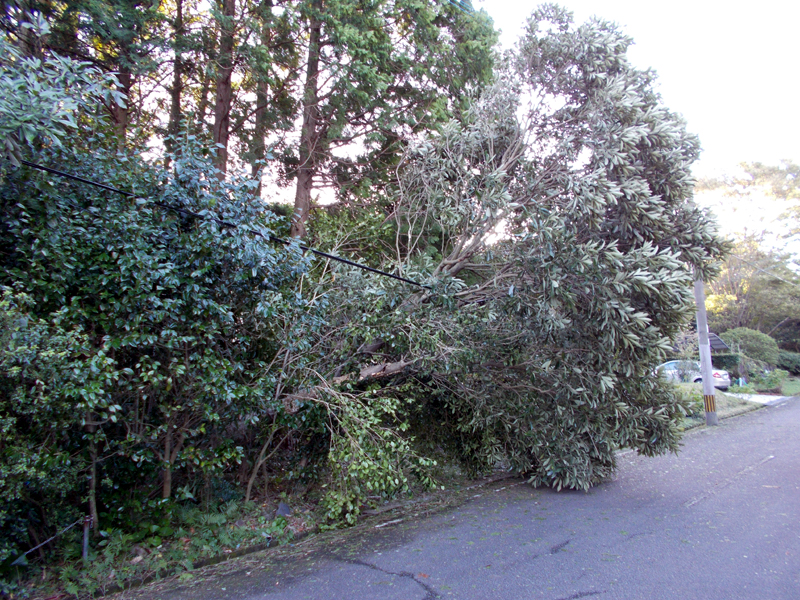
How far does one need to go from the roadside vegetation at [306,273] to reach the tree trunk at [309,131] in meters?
0.06

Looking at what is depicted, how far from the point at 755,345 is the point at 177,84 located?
1101 inches

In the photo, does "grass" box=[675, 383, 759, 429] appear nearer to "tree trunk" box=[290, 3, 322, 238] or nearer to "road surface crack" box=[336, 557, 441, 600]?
"tree trunk" box=[290, 3, 322, 238]

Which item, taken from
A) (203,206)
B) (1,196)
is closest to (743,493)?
(203,206)

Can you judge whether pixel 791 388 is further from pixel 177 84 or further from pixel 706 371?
pixel 177 84

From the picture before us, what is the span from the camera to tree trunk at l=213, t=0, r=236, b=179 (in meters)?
8.42

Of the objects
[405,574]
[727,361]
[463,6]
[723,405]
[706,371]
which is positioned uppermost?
[463,6]

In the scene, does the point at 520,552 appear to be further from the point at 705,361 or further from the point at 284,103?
the point at 705,361

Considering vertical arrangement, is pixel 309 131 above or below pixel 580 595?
above

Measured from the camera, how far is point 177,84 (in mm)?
9492

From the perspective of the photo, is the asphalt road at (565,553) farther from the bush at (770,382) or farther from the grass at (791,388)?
the grass at (791,388)

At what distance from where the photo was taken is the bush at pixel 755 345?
1010 inches

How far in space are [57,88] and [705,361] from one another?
1628cm

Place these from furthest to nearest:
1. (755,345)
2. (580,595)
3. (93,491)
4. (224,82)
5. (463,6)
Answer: (755,345)
(463,6)
(224,82)
(93,491)
(580,595)

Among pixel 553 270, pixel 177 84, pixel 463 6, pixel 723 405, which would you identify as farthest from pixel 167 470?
pixel 723 405
